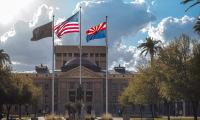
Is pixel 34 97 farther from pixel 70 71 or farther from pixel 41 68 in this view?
pixel 41 68

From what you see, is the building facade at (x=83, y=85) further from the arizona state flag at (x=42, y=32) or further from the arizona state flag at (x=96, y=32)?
the arizona state flag at (x=42, y=32)

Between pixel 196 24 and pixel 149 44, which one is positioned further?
pixel 149 44

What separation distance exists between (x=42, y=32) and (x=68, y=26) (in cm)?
417

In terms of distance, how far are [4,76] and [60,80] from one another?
10894cm

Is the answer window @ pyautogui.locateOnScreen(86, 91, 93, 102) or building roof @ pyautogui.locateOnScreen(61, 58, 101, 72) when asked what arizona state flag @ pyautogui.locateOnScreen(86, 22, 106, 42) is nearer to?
window @ pyautogui.locateOnScreen(86, 91, 93, 102)

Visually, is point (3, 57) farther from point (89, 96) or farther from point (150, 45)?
point (89, 96)

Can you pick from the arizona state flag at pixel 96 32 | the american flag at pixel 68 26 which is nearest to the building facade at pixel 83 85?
the arizona state flag at pixel 96 32

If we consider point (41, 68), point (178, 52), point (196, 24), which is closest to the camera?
point (196, 24)

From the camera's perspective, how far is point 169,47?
65938 mm

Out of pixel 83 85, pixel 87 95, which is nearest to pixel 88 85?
pixel 83 85

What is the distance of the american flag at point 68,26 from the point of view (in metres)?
59.4

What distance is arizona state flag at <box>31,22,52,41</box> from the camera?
6047 centimetres

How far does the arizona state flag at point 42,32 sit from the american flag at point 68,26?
2508mm

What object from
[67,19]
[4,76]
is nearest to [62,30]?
[67,19]
